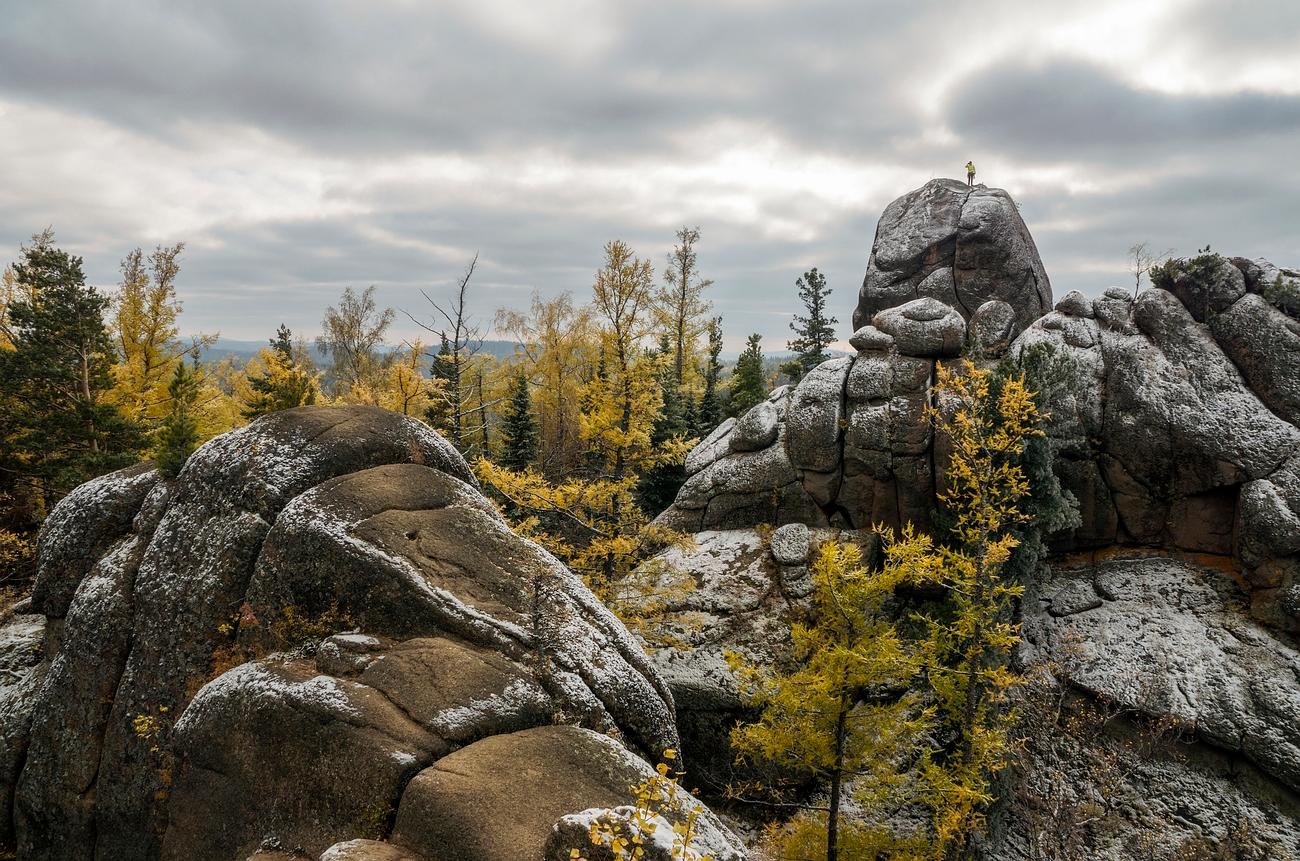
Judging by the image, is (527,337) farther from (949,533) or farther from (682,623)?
(949,533)

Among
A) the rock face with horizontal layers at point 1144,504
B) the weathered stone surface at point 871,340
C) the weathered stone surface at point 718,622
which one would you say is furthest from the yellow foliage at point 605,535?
the weathered stone surface at point 871,340

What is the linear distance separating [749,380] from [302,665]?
31652 millimetres

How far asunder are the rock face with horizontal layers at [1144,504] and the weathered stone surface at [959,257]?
222 centimetres

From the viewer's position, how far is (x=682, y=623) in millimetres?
20906

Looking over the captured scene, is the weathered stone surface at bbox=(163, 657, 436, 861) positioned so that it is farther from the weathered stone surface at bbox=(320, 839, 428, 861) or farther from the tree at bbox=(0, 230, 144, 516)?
the tree at bbox=(0, 230, 144, 516)

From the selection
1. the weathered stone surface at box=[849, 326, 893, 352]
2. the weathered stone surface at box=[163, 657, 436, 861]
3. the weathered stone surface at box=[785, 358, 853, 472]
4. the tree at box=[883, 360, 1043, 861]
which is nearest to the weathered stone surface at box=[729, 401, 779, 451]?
the weathered stone surface at box=[785, 358, 853, 472]

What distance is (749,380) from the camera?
38.0 meters

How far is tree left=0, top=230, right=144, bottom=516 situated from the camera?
19.2 metres

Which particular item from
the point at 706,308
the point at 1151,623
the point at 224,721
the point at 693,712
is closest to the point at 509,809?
the point at 224,721

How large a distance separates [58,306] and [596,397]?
56.0 feet

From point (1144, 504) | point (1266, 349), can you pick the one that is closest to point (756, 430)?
point (1144, 504)

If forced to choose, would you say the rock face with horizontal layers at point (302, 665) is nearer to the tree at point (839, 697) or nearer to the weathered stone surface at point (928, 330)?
the tree at point (839, 697)

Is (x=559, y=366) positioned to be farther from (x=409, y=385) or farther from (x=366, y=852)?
(x=366, y=852)

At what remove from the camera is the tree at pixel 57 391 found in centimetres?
1917
